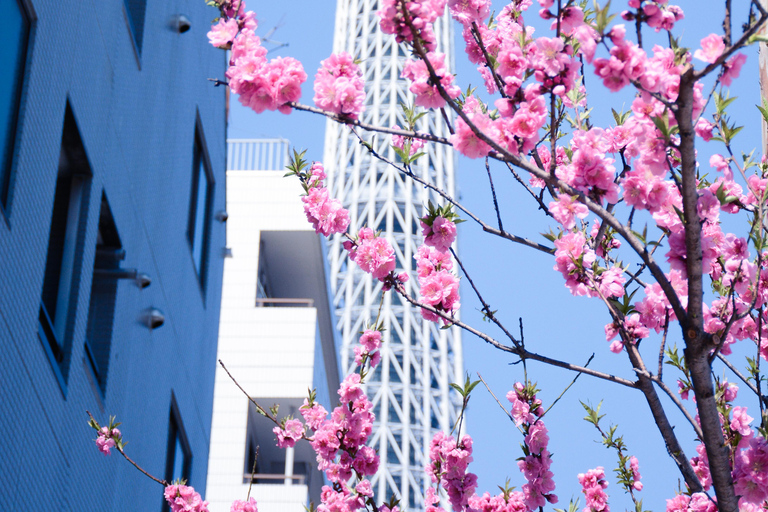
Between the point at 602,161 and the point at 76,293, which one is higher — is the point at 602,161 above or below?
below

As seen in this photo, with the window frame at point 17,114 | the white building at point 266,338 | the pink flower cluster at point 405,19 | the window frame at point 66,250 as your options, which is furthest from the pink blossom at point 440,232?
the white building at point 266,338

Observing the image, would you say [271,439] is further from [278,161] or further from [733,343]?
[733,343]

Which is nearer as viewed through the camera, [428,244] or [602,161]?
[602,161]

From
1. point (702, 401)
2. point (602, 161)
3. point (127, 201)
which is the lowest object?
point (702, 401)

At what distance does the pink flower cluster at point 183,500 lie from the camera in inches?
229

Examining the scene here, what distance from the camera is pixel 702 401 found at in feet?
11.2

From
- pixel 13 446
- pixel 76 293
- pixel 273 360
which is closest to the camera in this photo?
pixel 13 446

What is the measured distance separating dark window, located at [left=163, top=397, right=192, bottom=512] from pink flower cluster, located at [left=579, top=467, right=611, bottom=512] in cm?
554

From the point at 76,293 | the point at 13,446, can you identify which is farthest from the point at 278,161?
the point at 13,446

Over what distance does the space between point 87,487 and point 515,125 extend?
189 inches

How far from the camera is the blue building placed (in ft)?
18.4

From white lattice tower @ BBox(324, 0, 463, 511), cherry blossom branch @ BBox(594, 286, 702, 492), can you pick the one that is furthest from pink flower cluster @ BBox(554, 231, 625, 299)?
white lattice tower @ BBox(324, 0, 463, 511)

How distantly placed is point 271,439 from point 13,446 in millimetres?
12730

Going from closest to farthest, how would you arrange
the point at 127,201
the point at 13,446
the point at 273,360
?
the point at 13,446 < the point at 127,201 < the point at 273,360
